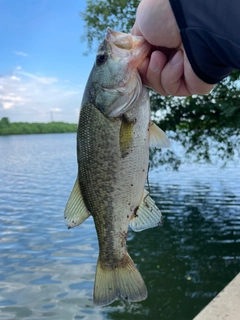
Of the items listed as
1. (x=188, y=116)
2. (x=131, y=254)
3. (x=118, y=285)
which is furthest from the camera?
(x=188, y=116)

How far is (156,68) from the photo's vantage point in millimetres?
2127

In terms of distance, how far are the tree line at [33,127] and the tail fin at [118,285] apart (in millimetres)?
104013

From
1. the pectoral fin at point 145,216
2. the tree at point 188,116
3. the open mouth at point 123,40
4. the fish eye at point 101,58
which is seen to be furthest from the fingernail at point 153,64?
the tree at point 188,116

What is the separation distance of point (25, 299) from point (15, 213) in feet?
24.8

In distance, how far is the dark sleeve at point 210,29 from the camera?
1.60 meters

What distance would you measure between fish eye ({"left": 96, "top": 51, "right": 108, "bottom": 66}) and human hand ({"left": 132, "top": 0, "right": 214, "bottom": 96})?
0.69 ft

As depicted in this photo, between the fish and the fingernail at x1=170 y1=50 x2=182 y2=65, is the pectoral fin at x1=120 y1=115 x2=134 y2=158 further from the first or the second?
the fingernail at x1=170 y1=50 x2=182 y2=65

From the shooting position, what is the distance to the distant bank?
107m

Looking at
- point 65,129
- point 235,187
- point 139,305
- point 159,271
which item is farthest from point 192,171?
point 65,129

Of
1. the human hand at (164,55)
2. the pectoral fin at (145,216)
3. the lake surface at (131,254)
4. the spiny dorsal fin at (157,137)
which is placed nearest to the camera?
the human hand at (164,55)

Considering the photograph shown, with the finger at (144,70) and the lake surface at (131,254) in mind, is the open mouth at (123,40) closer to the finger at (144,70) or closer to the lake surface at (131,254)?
the finger at (144,70)

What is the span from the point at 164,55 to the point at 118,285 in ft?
4.78

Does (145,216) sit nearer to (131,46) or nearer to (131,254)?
(131,46)

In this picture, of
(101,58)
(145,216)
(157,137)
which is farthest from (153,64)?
(145,216)
